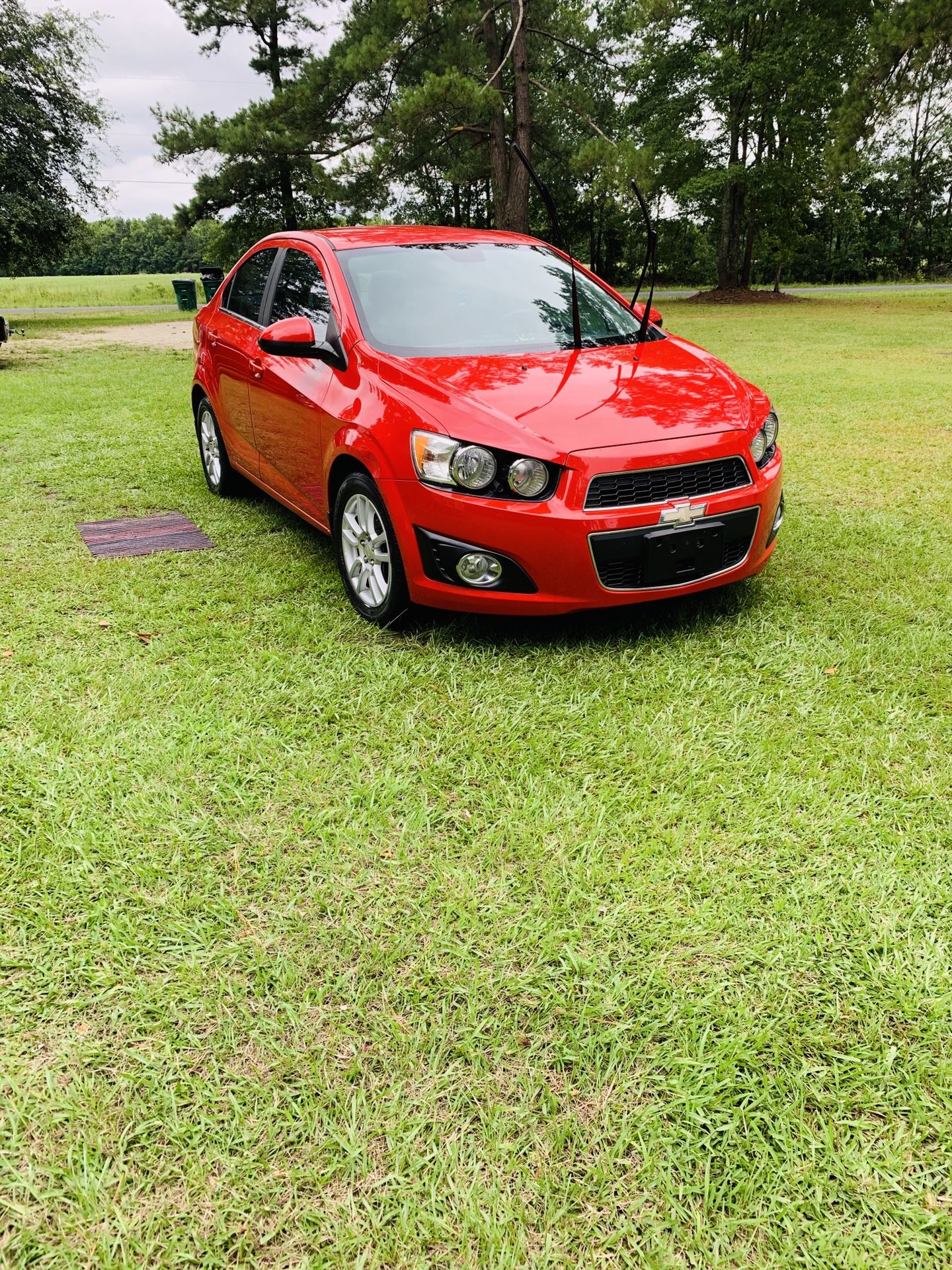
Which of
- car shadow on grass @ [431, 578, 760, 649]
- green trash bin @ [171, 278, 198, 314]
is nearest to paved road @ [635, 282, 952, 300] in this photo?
green trash bin @ [171, 278, 198, 314]

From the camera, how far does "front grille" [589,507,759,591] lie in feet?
10.8

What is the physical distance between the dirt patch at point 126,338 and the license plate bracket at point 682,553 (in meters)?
15.7

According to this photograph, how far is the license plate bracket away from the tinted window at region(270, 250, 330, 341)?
1.90 m

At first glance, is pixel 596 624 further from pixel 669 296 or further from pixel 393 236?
pixel 669 296

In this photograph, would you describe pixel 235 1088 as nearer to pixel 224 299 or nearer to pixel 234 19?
pixel 224 299

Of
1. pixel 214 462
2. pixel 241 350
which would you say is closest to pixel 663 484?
pixel 241 350

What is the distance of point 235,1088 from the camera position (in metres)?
1.79

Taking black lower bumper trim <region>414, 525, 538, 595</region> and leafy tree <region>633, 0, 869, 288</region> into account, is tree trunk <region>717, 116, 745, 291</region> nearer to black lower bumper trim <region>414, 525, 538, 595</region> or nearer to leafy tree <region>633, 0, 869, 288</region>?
leafy tree <region>633, 0, 869, 288</region>

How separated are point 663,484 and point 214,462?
12.1 ft

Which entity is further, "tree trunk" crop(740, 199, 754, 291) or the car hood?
"tree trunk" crop(740, 199, 754, 291)

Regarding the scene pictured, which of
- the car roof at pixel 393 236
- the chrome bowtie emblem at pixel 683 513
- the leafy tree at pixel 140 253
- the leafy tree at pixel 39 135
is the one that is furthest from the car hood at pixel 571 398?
the leafy tree at pixel 140 253

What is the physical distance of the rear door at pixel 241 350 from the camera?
4945 mm

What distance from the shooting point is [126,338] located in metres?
19.7

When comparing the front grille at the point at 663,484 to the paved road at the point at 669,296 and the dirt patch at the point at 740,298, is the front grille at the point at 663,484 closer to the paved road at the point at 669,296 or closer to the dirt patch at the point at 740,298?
the dirt patch at the point at 740,298
